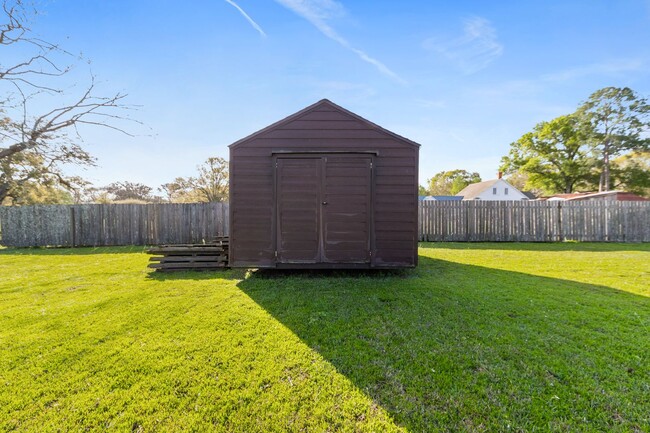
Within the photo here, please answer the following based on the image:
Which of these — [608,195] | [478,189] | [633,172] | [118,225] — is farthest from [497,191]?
[118,225]

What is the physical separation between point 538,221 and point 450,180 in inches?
1936

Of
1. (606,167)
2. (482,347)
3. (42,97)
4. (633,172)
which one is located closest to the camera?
(482,347)

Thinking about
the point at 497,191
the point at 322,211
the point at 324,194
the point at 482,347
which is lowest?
the point at 482,347

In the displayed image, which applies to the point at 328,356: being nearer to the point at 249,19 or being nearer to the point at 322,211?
the point at 322,211

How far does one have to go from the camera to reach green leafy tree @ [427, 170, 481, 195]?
52.4 m

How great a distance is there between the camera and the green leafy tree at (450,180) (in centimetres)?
5238

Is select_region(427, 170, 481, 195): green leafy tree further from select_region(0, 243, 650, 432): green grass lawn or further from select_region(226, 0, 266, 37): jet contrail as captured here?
select_region(0, 243, 650, 432): green grass lawn

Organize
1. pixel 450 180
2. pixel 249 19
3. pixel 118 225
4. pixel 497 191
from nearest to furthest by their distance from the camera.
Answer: pixel 249 19
pixel 118 225
pixel 497 191
pixel 450 180

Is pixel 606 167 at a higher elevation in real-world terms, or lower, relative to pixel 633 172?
higher

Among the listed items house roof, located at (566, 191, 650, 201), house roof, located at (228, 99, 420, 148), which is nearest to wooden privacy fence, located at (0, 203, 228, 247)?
house roof, located at (228, 99, 420, 148)

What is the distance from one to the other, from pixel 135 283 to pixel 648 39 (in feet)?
71.4

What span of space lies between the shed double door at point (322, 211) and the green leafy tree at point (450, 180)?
51.8 m

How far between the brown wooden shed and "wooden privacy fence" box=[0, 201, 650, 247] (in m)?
5.98

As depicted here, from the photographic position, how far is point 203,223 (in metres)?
10.6
